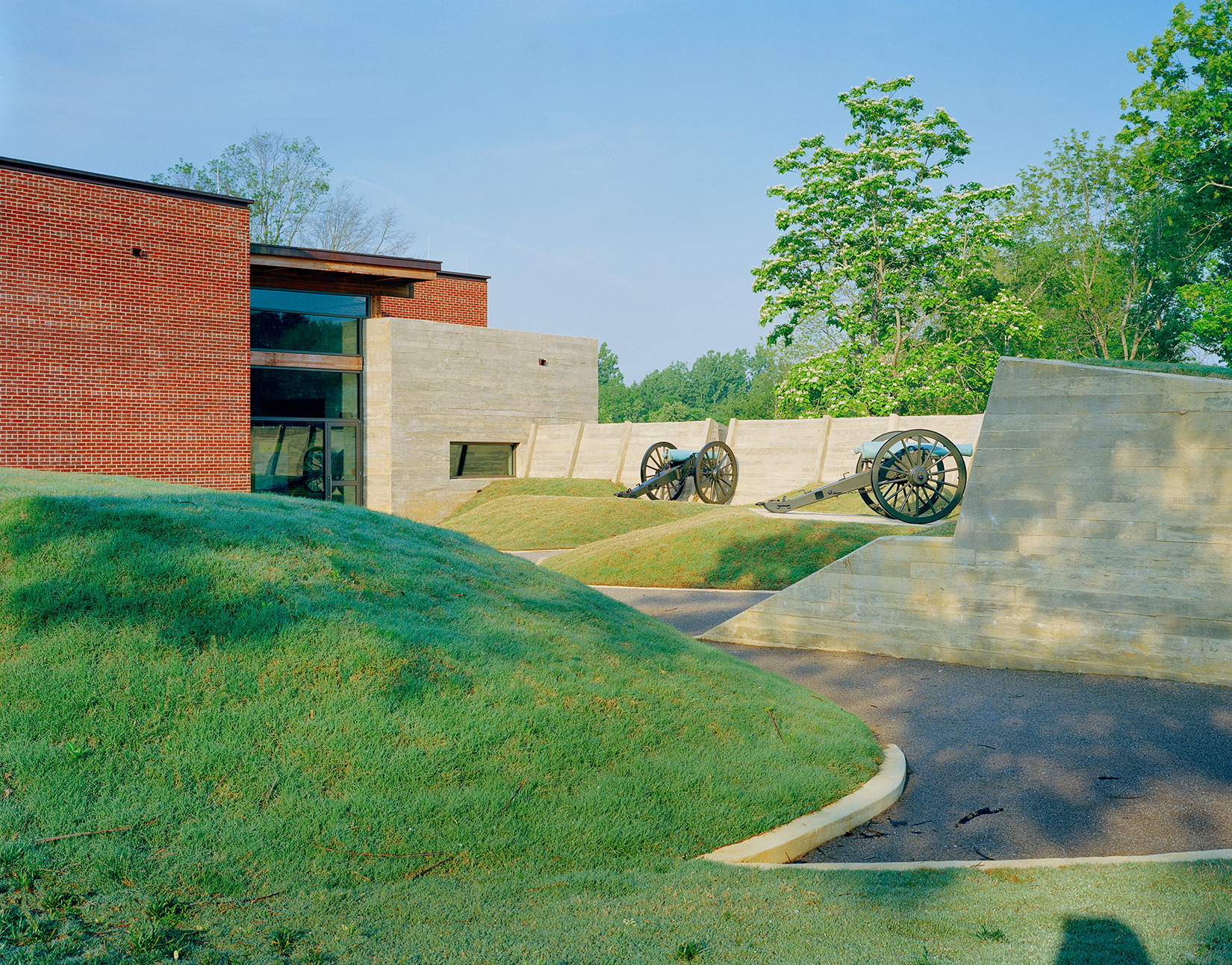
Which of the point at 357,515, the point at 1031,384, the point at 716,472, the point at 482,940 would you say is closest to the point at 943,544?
the point at 1031,384

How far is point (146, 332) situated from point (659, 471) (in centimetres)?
1251

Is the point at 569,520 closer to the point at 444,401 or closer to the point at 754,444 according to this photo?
the point at 754,444

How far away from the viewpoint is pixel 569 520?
21.7 meters

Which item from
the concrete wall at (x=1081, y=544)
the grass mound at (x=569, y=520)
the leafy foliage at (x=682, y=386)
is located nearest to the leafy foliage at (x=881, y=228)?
the grass mound at (x=569, y=520)

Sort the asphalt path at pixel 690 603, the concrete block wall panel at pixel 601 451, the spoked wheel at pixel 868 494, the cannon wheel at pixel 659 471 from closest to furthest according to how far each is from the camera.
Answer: the asphalt path at pixel 690 603 < the spoked wheel at pixel 868 494 < the cannon wheel at pixel 659 471 < the concrete block wall panel at pixel 601 451

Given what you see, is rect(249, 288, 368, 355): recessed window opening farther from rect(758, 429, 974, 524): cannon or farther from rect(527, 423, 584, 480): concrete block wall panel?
rect(758, 429, 974, 524): cannon

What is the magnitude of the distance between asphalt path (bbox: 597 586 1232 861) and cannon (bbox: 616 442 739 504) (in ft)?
45.7

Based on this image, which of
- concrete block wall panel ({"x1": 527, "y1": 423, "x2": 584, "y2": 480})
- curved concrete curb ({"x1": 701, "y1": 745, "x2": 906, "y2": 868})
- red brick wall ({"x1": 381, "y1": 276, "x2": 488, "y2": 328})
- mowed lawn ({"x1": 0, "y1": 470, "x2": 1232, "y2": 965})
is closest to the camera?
mowed lawn ({"x1": 0, "y1": 470, "x2": 1232, "y2": 965})

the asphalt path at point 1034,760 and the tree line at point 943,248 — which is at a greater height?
the tree line at point 943,248

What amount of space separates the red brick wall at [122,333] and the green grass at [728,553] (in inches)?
374

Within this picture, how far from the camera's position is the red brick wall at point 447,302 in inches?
1304

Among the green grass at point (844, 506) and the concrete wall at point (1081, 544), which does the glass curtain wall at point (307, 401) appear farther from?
the concrete wall at point (1081, 544)

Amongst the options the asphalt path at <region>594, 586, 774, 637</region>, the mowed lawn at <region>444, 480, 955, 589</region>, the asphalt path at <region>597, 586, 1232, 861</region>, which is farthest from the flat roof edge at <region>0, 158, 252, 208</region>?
the asphalt path at <region>597, 586, 1232, 861</region>

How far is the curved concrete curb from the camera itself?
456 centimetres
